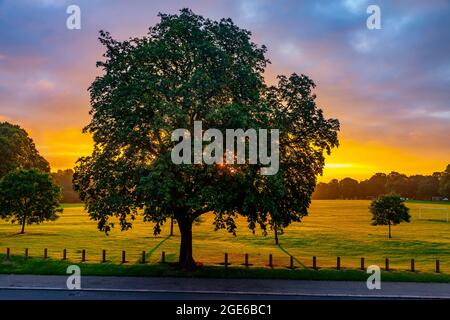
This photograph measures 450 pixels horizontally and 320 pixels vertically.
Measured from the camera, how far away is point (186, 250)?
26.2 meters

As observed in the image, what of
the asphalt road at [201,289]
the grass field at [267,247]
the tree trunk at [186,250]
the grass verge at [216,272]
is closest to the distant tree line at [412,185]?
the grass field at [267,247]

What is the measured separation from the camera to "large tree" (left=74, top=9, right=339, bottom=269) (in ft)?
71.8

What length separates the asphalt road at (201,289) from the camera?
19.5 metres

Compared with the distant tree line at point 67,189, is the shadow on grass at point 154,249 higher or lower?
lower

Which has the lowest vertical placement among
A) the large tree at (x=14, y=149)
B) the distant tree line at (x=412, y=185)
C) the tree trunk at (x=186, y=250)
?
the tree trunk at (x=186, y=250)

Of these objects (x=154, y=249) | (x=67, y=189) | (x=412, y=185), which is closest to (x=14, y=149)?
(x=154, y=249)

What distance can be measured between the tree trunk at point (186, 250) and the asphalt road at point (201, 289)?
2486 mm

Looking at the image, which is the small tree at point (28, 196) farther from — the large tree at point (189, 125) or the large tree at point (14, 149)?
the large tree at point (189, 125)

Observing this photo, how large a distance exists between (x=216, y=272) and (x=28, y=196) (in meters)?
35.0

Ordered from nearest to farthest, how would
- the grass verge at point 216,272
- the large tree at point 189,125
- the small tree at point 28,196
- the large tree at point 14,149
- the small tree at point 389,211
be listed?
the large tree at point 189,125, the grass verge at point 216,272, the small tree at point 28,196, the small tree at point 389,211, the large tree at point 14,149

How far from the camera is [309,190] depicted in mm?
26875
